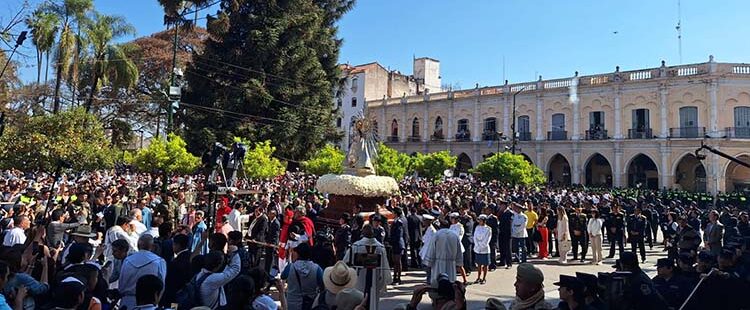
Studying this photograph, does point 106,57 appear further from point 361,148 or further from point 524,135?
point 524,135

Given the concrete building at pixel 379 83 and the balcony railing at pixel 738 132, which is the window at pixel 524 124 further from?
the balcony railing at pixel 738 132

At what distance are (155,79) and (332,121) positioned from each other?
47.0 feet

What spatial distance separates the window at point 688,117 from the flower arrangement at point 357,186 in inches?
1244

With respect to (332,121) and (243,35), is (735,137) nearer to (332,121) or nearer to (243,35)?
(332,121)

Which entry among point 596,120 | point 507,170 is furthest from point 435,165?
point 596,120

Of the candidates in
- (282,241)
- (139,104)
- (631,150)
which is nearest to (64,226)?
(282,241)

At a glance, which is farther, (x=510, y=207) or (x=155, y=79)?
(x=155, y=79)

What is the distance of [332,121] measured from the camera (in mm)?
35188

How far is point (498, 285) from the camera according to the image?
1029 centimetres

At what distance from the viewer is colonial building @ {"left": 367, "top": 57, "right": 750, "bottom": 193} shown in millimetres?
35469

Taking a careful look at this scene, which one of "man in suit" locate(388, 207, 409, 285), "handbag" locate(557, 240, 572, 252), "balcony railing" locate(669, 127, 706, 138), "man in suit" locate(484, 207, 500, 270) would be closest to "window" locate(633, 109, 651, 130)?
"balcony railing" locate(669, 127, 706, 138)

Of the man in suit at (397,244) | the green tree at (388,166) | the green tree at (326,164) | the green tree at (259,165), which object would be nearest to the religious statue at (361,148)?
the man in suit at (397,244)

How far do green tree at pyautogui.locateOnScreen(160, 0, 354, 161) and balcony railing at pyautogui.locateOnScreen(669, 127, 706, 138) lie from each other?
25.4m

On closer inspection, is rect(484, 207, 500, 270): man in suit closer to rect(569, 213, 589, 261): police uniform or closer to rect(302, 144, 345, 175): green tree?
rect(569, 213, 589, 261): police uniform
